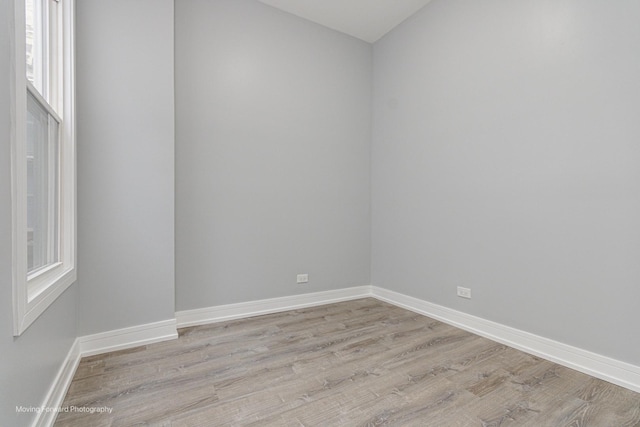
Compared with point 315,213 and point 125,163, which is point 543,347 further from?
point 125,163

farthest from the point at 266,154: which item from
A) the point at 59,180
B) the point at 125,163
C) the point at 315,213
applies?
the point at 59,180

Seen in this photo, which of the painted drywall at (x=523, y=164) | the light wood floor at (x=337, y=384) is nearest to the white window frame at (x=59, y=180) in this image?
the light wood floor at (x=337, y=384)

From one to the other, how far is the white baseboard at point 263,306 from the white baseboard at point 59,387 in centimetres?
80

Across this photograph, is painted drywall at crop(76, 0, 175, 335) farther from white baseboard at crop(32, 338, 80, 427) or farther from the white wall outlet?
the white wall outlet

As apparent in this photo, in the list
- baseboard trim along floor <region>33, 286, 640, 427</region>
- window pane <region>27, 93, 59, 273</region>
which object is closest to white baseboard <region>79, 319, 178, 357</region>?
baseboard trim along floor <region>33, 286, 640, 427</region>

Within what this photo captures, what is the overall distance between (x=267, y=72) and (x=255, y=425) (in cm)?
302

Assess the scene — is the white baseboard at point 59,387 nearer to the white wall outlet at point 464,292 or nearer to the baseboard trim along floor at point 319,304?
the baseboard trim along floor at point 319,304

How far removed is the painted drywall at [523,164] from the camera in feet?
6.32

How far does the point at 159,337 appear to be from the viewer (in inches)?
96.7

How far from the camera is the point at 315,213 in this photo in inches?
137

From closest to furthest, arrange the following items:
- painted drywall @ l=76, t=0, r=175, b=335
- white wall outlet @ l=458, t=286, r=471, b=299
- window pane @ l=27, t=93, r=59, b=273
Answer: window pane @ l=27, t=93, r=59, b=273
painted drywall @ l=76, t=0, r=175, b=335
white wall outlet @ l=458, t=286, r=471, b=299

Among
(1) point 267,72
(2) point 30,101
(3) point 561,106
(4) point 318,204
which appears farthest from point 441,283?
(2) point 30,101

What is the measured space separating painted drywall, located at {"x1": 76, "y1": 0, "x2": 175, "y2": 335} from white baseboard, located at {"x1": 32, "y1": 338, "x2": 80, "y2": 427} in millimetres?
238

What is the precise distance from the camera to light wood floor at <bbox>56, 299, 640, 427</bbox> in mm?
1567
